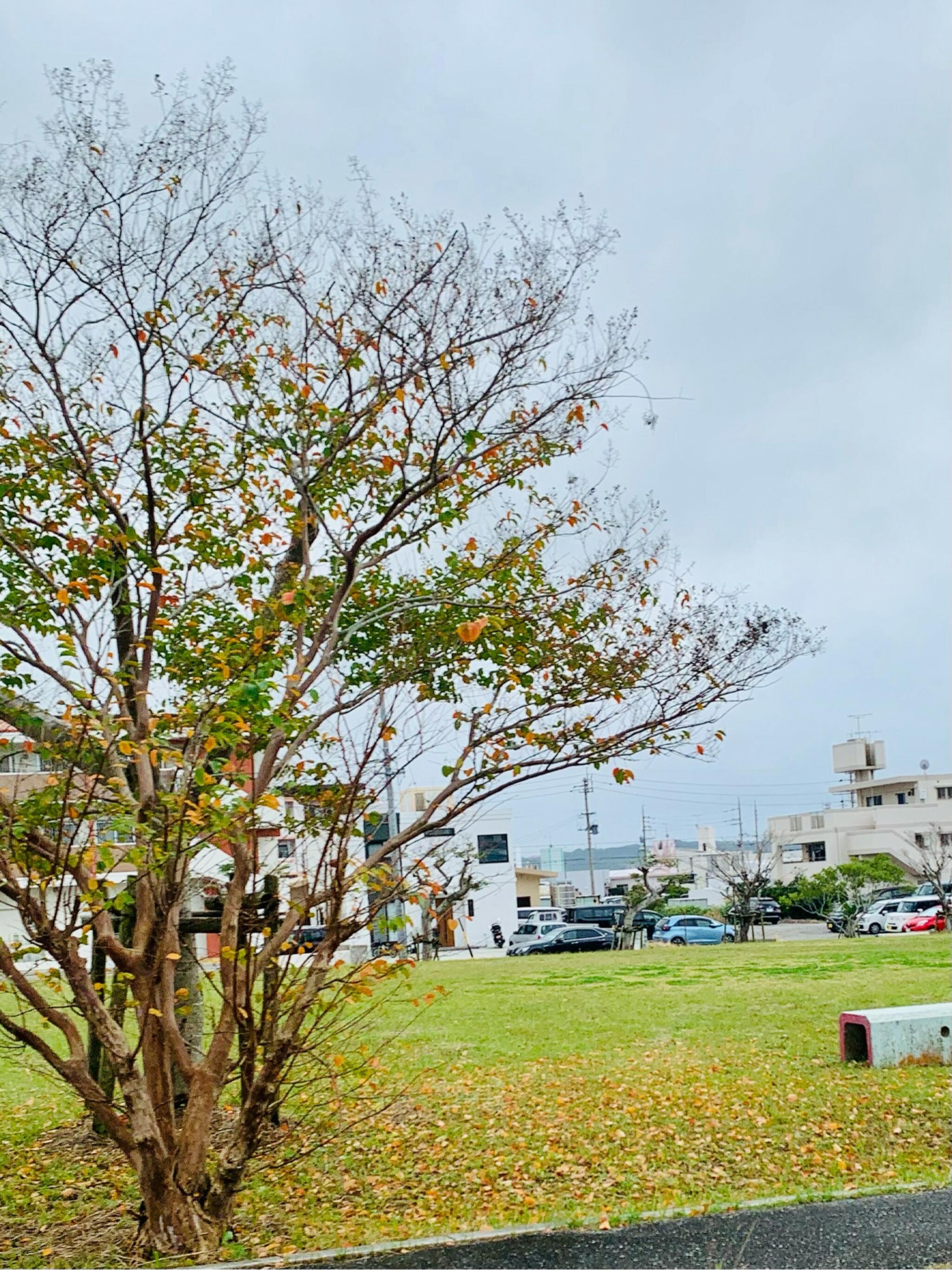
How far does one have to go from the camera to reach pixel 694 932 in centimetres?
3275

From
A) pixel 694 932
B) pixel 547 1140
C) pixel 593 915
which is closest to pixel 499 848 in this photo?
pixel 593 915

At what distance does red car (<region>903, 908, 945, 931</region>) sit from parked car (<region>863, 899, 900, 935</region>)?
0.75 meters

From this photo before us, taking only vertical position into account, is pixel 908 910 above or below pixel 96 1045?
below

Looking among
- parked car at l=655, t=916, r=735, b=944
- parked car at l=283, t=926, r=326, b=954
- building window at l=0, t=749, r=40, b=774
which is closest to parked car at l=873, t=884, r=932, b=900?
parked car at l=655, t=916, r=735, b=944

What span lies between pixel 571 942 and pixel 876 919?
29.0 feet

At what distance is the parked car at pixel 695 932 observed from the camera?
3253cm

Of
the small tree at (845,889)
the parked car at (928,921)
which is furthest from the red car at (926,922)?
the small tree at (845,889)

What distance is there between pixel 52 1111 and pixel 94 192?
6.56 m

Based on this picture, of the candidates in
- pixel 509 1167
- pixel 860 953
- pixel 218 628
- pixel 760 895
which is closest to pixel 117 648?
pixel 218 628

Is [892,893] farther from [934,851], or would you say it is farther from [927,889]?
[934,851]

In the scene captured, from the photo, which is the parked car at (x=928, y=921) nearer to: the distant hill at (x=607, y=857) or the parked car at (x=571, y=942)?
the parked car at (x=571, y=942)

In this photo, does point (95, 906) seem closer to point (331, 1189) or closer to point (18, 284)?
point (331, 1189)

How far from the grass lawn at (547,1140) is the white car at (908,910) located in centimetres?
2052

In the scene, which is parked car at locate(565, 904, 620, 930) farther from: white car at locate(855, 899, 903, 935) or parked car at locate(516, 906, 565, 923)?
white car at locate(855, 899, 903, 935)
